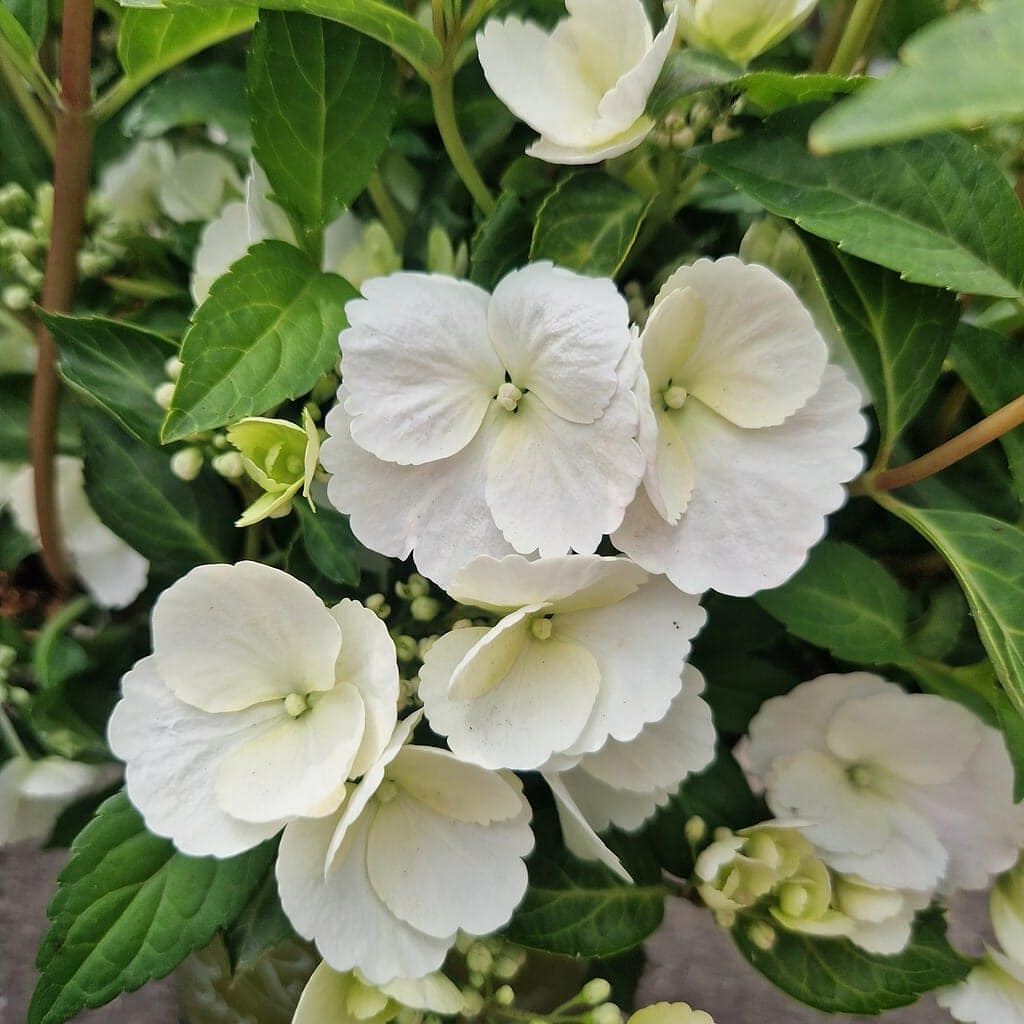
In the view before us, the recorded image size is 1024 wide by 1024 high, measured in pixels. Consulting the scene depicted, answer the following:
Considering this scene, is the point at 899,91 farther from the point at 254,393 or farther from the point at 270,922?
the point at 270,922

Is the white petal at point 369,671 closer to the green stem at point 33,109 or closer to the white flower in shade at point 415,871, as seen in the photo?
the white flower in shade at point 415,871

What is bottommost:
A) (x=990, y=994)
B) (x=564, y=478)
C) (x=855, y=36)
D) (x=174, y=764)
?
(x=990, y=994)

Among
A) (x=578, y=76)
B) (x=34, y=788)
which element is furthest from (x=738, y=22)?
(x=34, y=788)

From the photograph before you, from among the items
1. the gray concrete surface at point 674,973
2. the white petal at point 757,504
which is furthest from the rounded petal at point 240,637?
the gray concrete surface at point 674,973

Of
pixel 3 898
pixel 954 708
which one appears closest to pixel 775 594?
pixel 954 708

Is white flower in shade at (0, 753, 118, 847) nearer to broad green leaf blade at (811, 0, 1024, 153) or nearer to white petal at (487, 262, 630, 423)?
white petal at (487, 262, 630, 423)

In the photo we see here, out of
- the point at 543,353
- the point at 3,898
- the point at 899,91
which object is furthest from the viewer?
the point at 3,898

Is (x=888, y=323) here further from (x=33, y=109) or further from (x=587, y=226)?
(x=33, y=109)
